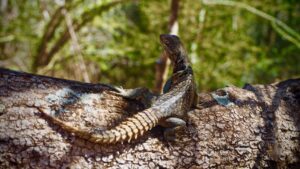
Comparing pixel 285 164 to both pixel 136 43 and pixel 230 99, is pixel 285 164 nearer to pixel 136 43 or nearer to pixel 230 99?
pixel 230 99

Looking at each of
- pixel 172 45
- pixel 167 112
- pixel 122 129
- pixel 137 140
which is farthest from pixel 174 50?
pixel 122 129

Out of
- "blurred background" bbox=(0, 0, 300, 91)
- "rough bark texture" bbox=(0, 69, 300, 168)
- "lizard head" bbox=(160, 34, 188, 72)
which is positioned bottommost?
"rough bark texture" bbox=(0, 69, 300, 168)

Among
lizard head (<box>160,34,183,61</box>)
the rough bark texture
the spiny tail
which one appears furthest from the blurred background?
the spiny tail

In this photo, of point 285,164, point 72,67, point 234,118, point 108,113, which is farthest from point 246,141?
point 72,67

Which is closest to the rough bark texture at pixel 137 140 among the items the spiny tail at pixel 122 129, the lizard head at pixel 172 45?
the spiny tail at pixel 122 129

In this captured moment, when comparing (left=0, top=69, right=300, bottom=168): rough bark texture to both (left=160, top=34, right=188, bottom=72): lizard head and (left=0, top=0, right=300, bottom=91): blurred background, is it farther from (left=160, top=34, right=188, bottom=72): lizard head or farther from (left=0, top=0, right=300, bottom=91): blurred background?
(left=0, top=0, right=300, bottom=91): blurred background

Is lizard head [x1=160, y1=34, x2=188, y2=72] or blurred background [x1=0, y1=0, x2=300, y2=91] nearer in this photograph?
lizard head [x1=160, y1=34, x2=188, y2=72]
